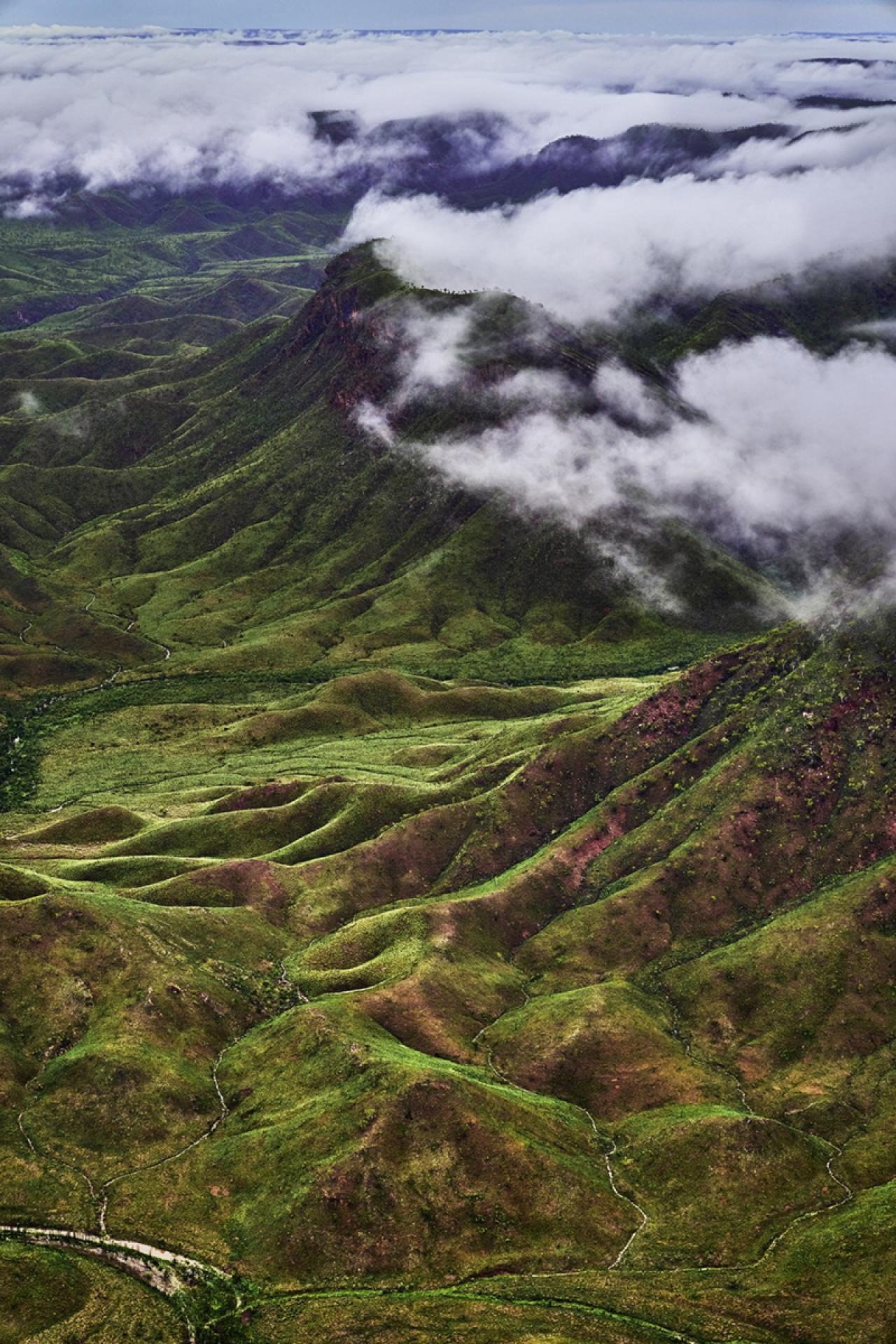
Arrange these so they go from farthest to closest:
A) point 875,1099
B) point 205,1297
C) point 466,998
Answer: point 466,998, point 875,1099, point 205,1297

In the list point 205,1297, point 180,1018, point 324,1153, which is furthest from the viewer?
point 180,1018

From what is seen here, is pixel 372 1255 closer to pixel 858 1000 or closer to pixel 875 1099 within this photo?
pixel 875 1099

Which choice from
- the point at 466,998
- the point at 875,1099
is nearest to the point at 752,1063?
the point at 875,1099

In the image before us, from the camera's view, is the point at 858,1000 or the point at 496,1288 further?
the point at 858,1000

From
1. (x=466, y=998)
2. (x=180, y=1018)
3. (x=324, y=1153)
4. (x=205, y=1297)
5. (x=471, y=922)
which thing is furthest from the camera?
(x=471, y=922)

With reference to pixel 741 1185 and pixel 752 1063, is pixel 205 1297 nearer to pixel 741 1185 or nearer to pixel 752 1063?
pixel 741 1185

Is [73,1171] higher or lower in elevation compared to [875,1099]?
higher

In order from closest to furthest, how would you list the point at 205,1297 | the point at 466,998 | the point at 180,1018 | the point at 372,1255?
1. the point at 205,1297
2. the point at 372,1255
3. the point at 180,1018
4. the point at 466,998

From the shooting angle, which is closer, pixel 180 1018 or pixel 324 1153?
pixel 324 1153

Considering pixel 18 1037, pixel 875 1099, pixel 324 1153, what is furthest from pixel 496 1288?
pixel 18 1037
